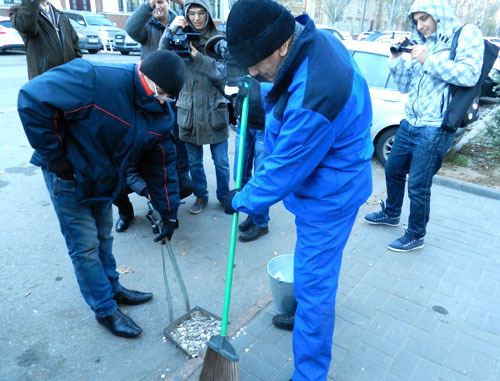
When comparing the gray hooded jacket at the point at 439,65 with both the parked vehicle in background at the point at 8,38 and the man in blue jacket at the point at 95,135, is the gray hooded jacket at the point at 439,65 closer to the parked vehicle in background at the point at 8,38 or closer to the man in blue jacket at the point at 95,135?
the man in blue jacket at the point at 95,135

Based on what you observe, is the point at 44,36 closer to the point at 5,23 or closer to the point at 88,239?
the point at 88,239

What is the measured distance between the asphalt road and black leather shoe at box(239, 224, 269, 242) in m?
0.06

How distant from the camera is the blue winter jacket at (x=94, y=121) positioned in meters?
1.91

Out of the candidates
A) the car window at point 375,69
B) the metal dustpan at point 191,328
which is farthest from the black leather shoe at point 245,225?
the car window at point 375,69

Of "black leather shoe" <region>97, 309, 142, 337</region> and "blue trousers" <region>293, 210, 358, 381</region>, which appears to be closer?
"blue trousers" <region>293, 210, 358, 381</region>

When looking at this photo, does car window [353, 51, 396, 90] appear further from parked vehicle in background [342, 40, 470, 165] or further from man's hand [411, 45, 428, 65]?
man's hand [411, 45, 428, 65]

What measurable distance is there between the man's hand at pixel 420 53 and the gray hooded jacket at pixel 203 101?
169cm

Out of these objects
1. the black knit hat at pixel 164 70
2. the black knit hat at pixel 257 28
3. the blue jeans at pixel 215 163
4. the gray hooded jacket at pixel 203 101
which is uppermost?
the black knit hat at pixel 257 28

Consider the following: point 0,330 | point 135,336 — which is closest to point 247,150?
point 135,336

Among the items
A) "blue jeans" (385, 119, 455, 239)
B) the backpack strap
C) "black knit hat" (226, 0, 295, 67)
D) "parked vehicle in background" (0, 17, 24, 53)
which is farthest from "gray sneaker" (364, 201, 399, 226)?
"parked vehicle in background" (0, 17, 24, 53)

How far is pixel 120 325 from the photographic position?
2.54m

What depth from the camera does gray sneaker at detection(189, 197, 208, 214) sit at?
14.0 ft

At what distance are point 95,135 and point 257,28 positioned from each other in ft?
3.42

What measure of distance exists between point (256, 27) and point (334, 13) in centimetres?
4297
